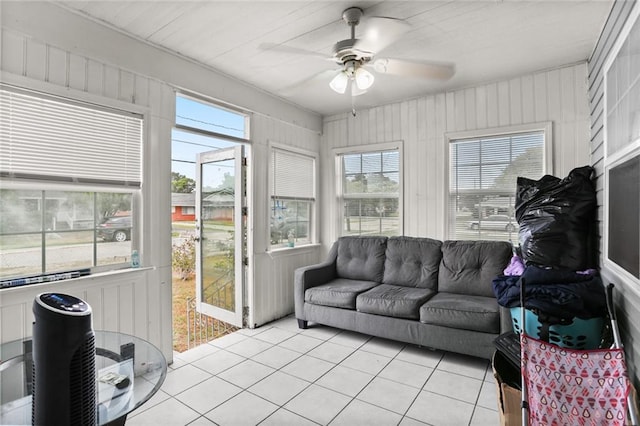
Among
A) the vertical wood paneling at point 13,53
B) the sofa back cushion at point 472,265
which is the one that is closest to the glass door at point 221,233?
the vertical wood paneling at point 13,53

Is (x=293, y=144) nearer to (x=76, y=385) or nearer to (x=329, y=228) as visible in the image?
(x=329, y=228)

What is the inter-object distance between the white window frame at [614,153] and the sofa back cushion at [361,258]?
2098 mm

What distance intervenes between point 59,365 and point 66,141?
184 centimetres

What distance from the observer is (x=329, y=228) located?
4750 mm

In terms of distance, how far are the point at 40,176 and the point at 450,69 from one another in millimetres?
2823

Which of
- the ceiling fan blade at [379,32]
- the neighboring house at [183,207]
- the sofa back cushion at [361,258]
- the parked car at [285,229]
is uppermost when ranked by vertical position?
the ceiling fan blade at [379,32]

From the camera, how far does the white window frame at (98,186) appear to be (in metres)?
2.07

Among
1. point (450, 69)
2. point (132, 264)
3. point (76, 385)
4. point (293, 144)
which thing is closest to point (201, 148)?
point (293, 144)

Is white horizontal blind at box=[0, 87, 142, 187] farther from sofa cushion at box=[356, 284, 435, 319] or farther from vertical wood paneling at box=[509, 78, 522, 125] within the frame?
vertical wood paneling at box=[509, 78, 522, 125]

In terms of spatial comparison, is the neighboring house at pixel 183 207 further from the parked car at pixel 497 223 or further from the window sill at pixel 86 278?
the parked car at pixel 497 223

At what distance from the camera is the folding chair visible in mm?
1533

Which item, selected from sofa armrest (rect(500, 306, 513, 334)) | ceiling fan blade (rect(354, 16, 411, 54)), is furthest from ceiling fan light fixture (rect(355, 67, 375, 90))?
sofa armrest (rect(500, 306, 513, 334))

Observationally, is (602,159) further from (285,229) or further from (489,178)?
(285,229)

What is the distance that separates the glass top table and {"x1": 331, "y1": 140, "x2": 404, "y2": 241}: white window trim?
3187 millimetres
